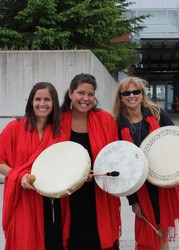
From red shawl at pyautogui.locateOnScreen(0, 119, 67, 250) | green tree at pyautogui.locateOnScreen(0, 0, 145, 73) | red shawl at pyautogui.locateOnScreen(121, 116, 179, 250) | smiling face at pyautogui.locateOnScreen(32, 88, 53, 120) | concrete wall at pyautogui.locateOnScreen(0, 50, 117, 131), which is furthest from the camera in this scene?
green tree at pyautogui.locateOnScreen(0, 0, 145, 73)

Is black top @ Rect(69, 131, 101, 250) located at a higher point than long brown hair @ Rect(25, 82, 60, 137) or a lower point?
lower

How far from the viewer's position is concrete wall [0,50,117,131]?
7.27 metres

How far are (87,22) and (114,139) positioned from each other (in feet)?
22.4

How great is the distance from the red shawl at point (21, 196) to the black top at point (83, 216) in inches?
8.4

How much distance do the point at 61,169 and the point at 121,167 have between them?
37 cm

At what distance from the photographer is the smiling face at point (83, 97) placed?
267 centimetres

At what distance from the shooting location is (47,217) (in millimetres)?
2582

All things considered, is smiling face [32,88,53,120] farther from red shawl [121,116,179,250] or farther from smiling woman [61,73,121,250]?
red shawl [121,116,179,250]

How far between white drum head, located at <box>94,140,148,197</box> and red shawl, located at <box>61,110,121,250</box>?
0.39 ft

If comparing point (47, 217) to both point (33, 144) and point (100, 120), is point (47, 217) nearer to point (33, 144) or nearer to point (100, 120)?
point (33, 144)

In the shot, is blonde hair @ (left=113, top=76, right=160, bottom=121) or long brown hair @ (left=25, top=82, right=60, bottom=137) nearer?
long brown hair @ (left=25, top=82, right=60, bottom=137)

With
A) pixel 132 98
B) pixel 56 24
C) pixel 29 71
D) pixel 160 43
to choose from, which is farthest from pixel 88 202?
pixel 160 43

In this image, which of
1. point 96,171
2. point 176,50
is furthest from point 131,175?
point 176,50

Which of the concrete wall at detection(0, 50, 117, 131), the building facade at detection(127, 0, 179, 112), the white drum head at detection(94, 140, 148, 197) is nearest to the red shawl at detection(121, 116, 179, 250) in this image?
the white drum head at detection(94, 140, 148, 197)
